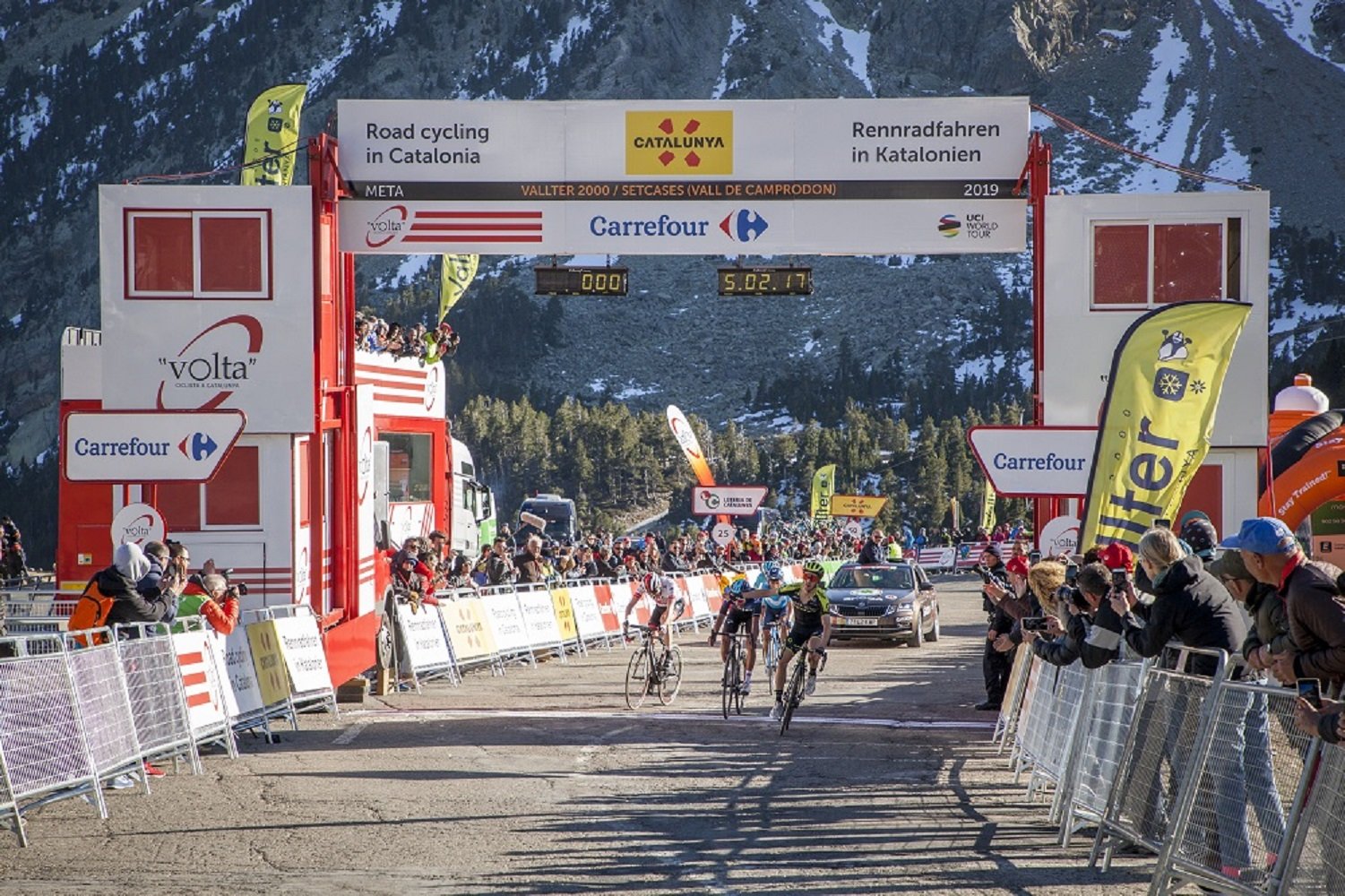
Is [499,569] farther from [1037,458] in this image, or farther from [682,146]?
[1037,458]

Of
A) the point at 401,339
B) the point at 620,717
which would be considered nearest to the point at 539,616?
the point at 401,339

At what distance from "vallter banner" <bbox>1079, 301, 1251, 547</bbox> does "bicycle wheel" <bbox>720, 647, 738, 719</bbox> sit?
4.90m

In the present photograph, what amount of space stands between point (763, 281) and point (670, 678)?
197 inches

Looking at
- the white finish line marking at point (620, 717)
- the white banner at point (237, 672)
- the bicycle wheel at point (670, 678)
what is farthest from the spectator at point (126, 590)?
the bicycle wheel at point (670, 678)

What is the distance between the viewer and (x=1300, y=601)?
282 inches

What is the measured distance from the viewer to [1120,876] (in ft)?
29.8

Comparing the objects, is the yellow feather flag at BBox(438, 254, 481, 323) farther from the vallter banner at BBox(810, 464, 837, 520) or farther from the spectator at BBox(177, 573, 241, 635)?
the vallter banner at BBox(810, 464, 837, 520)

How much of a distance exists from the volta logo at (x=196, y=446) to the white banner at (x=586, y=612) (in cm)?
1076

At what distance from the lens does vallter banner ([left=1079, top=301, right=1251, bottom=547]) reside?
13594 mm

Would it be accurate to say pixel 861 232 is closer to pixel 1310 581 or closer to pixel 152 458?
pixel 152 458

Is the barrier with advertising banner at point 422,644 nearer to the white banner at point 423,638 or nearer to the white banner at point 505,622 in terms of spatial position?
the white banner at point 423,638

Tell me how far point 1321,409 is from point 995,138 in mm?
9005

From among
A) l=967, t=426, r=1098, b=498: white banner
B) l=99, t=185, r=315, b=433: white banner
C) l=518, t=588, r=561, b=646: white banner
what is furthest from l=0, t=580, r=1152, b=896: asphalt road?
l=518, t=588, r=561, b=646: white banner

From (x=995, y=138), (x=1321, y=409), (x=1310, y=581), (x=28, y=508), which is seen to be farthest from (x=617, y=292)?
(x=28, y=508)
